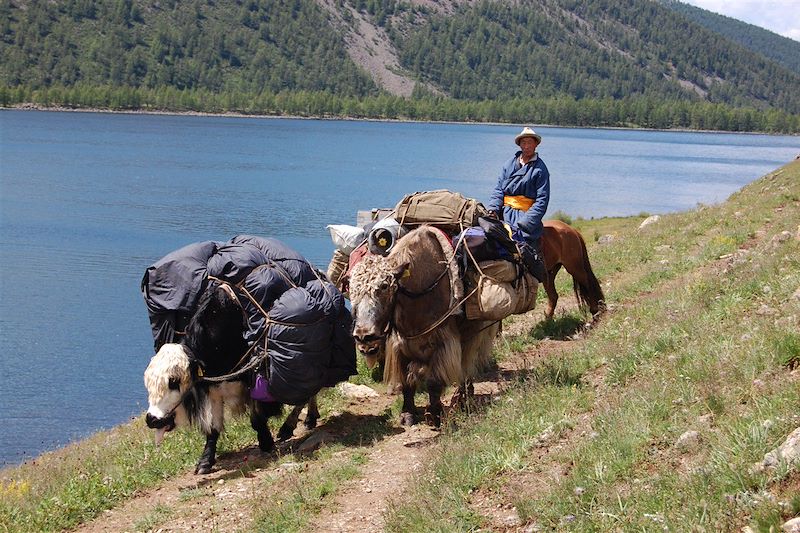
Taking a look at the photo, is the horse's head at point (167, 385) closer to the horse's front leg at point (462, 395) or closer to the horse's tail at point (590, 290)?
the horse's front leg at point (462, 395)

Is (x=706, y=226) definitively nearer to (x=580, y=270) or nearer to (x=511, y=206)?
(x=580, y=270)

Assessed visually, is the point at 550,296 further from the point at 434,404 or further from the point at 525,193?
the point at 434,404

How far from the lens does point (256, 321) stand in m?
9.43

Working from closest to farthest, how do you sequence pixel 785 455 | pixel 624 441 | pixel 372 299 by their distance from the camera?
pixel 785 455
pixel 624 441
pixel 372 299

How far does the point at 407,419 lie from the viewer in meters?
10.1

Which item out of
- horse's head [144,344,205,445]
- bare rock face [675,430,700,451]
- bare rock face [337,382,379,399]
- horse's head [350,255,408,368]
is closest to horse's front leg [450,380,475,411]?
bare rock face [337,382,379,399]

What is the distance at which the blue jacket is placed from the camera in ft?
37.3

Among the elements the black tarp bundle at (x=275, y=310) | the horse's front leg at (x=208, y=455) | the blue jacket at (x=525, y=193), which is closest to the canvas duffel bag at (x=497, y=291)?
the blue jacket at (x=525, y=193)

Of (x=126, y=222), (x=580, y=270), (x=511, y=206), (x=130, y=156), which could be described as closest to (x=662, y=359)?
(x=511, y=206)

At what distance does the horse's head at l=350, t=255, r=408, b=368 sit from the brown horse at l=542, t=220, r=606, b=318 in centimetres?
524

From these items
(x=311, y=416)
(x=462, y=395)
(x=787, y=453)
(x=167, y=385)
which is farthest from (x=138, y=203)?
(x=787, y=453)

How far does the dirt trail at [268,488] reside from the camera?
7.67m

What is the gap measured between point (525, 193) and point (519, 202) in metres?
0.15

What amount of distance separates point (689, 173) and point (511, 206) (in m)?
86.1
